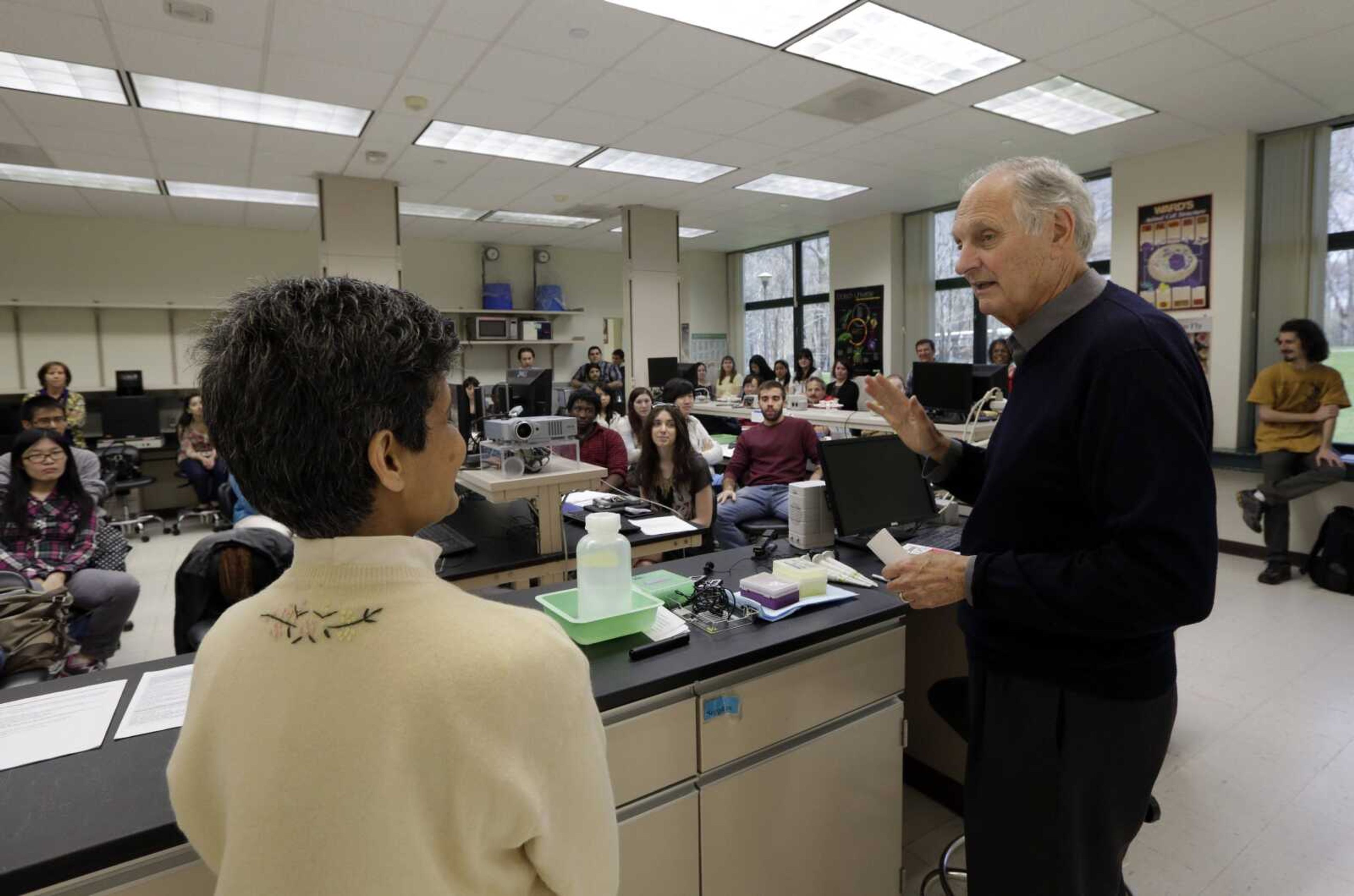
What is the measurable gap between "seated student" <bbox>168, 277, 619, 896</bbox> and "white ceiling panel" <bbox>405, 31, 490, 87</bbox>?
3413 millimetres

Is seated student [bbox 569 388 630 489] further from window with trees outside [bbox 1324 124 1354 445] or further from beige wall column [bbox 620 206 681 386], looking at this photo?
window with trees outside [bbox 1324 124 1354 445]

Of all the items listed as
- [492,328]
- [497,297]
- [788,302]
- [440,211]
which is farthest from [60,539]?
[788,302]

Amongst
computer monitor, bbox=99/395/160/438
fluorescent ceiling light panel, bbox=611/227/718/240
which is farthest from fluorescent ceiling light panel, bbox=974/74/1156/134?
computer monitor, bbox=99/395/160/438

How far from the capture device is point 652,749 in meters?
1.39

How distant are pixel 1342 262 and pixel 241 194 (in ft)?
28.2

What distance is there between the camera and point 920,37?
3639mm

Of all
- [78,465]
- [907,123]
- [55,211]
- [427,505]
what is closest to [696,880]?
[427,505]

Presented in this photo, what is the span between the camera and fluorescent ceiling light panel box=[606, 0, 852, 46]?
3242 millimetres

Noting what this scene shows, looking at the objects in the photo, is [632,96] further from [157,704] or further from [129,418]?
[129,418]

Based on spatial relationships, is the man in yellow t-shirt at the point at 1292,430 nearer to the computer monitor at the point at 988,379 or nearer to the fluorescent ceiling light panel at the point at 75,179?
the computer monitor at the point at 988,379

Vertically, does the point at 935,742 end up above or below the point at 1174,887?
above

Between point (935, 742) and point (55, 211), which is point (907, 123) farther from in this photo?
point (55, 211)

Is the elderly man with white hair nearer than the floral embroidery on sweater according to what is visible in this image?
No

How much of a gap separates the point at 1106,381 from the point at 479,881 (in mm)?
1049
